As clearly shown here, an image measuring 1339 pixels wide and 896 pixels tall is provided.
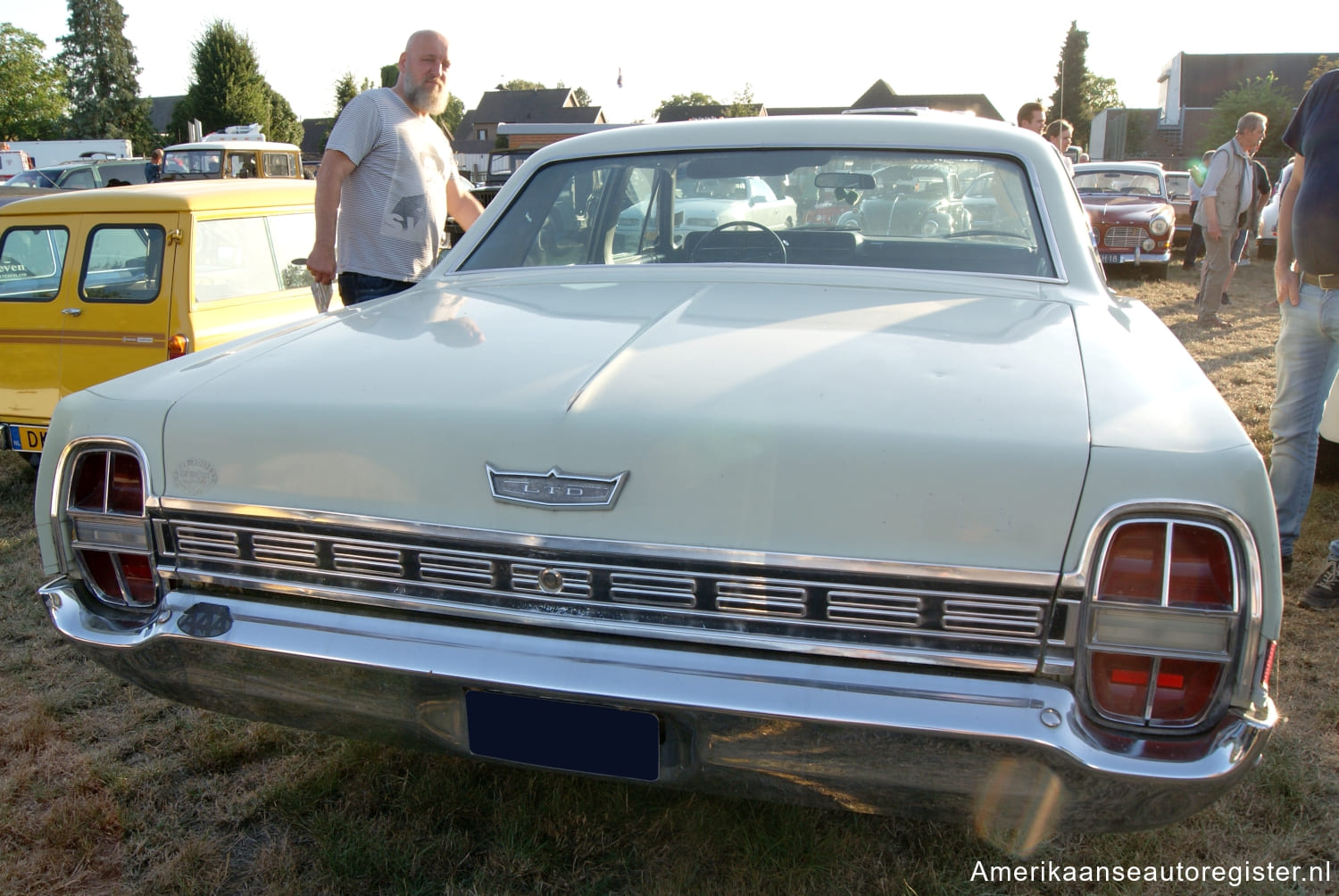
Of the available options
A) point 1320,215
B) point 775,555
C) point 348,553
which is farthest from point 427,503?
point 1320,215

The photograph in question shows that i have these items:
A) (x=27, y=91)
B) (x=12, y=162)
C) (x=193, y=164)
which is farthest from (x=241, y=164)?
(x=27, y=91)

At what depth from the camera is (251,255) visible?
4.95 metres

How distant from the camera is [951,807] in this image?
1494 mm

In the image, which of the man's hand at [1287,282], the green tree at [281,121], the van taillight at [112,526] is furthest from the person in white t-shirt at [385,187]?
the green tree at [281,121]

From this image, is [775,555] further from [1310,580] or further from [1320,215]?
[1310,580]

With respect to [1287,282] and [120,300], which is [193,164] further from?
[1287,282]

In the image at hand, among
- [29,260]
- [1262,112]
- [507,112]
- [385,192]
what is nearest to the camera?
[385,192]

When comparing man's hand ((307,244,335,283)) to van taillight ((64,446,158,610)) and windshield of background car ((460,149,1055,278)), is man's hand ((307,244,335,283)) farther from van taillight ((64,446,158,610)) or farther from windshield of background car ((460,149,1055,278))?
van taillight ((64,446,158,610))

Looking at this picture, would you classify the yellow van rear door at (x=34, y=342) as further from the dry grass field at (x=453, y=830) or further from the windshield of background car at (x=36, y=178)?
the windshield of background car at (x=36, y=178)

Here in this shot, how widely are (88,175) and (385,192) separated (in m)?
15.2

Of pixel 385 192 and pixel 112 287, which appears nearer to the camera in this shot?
pixel 385 192

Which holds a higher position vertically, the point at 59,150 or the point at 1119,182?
the point at 59,150

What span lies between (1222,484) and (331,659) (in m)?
1.43

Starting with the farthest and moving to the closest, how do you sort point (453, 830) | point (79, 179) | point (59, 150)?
point (59, 150) → point (79, 179) → point (453, 830)
